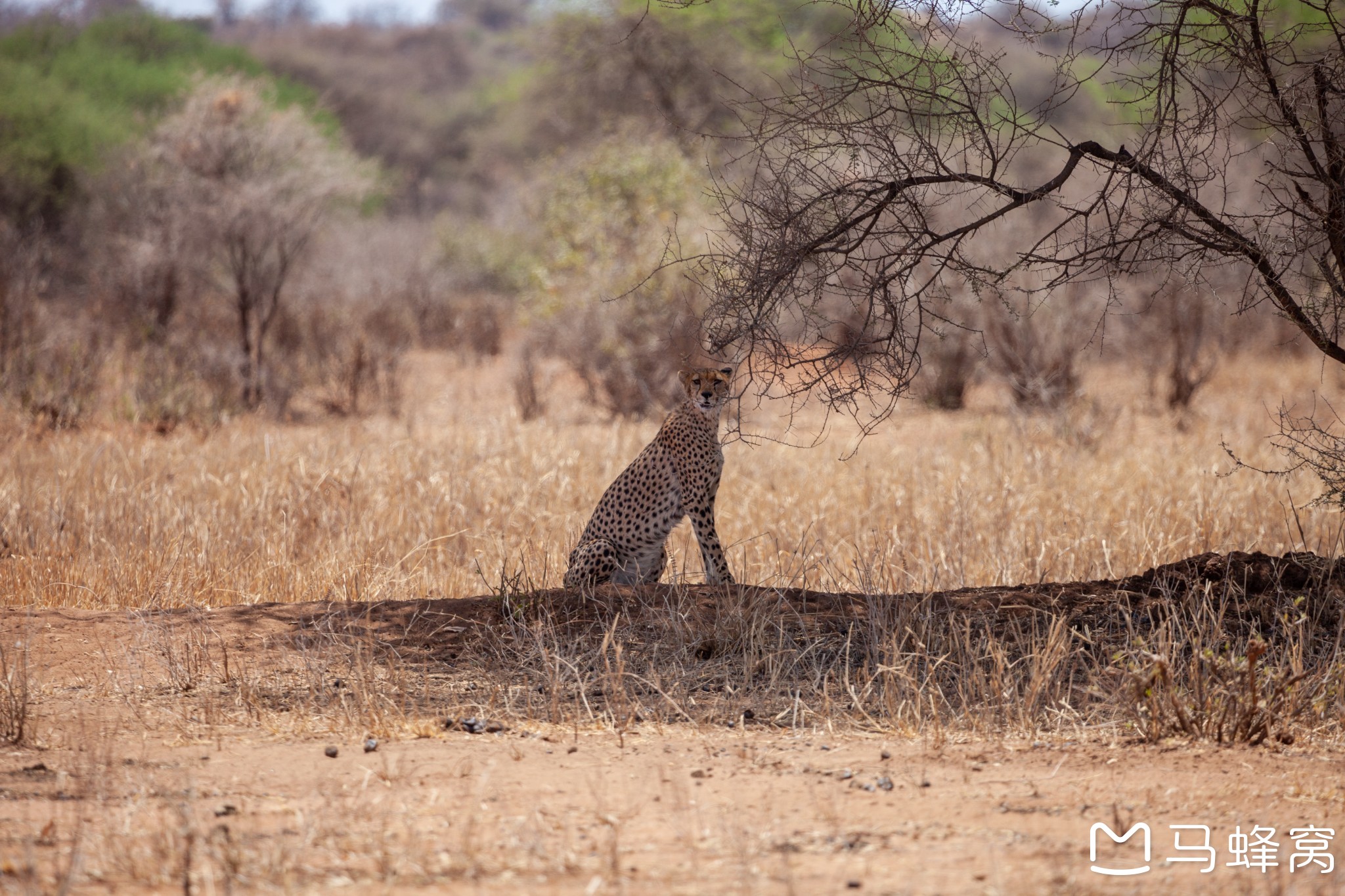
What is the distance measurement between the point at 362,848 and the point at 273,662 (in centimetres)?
182

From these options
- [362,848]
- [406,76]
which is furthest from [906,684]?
[406,76]

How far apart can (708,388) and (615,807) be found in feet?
10.5

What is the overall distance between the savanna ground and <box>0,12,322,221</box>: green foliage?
39.7 feet

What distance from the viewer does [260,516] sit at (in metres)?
6.16

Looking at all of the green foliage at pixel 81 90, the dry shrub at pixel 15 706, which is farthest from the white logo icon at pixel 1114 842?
the green foliage at pixel 81 90

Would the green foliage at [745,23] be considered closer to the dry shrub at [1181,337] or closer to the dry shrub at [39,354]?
the dry shrub at [1181,337]

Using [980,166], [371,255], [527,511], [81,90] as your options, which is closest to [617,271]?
[527,511]

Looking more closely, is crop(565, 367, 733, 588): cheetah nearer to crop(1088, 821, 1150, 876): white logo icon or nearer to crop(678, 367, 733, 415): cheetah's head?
crop(678, 367, 733, 415): cheetah's head

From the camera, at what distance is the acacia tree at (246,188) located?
12.4m

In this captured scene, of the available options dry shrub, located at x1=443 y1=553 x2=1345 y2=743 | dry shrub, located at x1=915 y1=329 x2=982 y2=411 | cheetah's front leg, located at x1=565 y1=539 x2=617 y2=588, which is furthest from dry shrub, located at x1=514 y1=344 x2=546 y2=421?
dry shrub, located at x1=443 y1=553 x2=1345 y2=743

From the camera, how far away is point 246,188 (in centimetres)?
1237

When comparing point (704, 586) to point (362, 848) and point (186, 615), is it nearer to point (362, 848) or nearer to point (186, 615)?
point (186, 615)

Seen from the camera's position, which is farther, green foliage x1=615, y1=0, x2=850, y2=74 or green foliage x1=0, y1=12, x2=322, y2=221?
green foliage x1=615, y1=0, x2=850, y2=74

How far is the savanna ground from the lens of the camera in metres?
2.61
